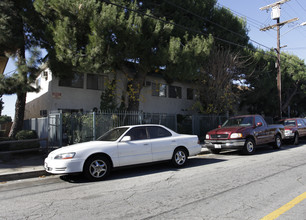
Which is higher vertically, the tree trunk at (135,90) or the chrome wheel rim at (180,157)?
the tree trunk at (135,90)

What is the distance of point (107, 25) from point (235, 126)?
7.67 meters

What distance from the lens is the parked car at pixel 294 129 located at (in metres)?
14.4

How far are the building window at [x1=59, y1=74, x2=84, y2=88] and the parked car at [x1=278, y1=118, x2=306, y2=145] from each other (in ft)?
43.2

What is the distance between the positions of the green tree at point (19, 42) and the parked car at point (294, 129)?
1404 cm

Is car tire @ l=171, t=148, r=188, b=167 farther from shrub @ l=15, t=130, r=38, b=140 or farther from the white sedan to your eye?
shrub @ l=15, t=130, r=38, b=140

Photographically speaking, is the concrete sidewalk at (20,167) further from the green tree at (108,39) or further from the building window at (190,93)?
the building window at (190,93)

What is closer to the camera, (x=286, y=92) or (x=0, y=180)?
(x=0, y=180)

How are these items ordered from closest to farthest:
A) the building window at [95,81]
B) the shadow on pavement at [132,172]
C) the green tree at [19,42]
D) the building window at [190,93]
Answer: the shadow on pavement at [132,172] < the green tree at [19,42] < the building window at [95,81] < the building window at [190,93]

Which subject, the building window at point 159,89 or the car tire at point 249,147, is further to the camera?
the building window at point 159,89

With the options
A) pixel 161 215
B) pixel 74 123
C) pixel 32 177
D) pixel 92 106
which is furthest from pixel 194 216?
pixel 92 106

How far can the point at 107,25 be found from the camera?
11.9m

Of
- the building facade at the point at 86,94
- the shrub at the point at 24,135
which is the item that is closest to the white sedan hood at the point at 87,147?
the shrub at the point at 24,135

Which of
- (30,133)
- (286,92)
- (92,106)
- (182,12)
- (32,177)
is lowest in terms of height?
(32,177)

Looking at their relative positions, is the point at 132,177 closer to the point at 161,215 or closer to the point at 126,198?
the point at 126,198
